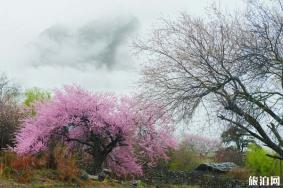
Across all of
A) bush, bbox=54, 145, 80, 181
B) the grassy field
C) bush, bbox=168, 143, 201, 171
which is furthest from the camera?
bush, bbox=168, 143, 201, 171

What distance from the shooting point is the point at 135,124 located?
23.2 meters

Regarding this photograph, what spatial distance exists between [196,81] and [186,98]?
2.13ft

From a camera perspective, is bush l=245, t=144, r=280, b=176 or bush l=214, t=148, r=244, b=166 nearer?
bush l=245, t=144, r=280, b=176

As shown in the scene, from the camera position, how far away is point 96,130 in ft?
A: 78.3

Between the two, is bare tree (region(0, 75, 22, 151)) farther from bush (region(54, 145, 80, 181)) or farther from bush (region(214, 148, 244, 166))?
bush (region(214, 148, 244, 166))

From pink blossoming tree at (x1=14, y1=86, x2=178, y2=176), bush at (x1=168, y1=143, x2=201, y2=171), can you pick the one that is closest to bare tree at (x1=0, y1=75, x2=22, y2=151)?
pink blossoming tree at (x1=14, y1=86, x2=178, y2=176)

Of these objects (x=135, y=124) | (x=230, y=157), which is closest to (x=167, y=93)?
(x=135, y=124)

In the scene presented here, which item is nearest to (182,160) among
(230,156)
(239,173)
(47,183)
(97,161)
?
(239,173)

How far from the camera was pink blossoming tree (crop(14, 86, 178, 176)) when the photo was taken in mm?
23078

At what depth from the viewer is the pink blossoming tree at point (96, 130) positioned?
23078mm

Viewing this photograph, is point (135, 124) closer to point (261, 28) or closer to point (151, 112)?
point (151, 112)

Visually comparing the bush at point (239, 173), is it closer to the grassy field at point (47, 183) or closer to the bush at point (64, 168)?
the grassy field at point (47, 183)

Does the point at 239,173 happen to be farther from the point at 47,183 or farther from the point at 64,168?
the point at 47,183

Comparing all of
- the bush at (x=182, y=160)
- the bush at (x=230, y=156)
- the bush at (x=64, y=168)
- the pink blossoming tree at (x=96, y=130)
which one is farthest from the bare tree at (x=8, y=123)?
the bush at (x=230, y=156)
